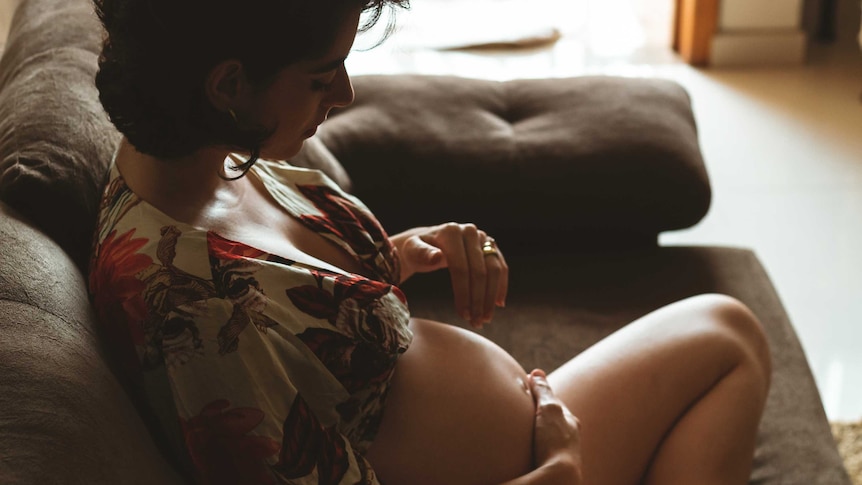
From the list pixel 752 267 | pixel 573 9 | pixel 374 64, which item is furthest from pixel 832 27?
pixel 752 267

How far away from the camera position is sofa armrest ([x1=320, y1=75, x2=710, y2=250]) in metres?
1.71

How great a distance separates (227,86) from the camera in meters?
0.90

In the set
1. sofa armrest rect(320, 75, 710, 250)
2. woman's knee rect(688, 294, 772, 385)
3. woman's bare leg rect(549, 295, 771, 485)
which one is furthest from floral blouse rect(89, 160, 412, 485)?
sofa armrest rect(320, 75, 710, 250)

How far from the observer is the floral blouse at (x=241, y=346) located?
2.84 ft

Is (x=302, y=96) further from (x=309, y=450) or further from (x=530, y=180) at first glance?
(x=530, y=180)

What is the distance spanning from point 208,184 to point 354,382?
27 cm

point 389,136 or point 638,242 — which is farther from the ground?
point 389,136

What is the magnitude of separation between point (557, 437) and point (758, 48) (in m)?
2.92

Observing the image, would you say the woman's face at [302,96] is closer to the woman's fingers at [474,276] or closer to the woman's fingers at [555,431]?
the woman's fingers at [474,276]

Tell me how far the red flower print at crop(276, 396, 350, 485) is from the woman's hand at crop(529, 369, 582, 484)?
302mm

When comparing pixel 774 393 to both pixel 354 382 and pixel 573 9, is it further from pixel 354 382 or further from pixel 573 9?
pixel 573 9

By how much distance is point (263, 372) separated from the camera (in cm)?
88

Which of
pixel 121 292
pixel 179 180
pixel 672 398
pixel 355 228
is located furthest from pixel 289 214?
pixel 672 398

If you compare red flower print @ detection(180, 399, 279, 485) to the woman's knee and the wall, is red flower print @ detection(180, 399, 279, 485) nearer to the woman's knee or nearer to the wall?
the woman's knee
